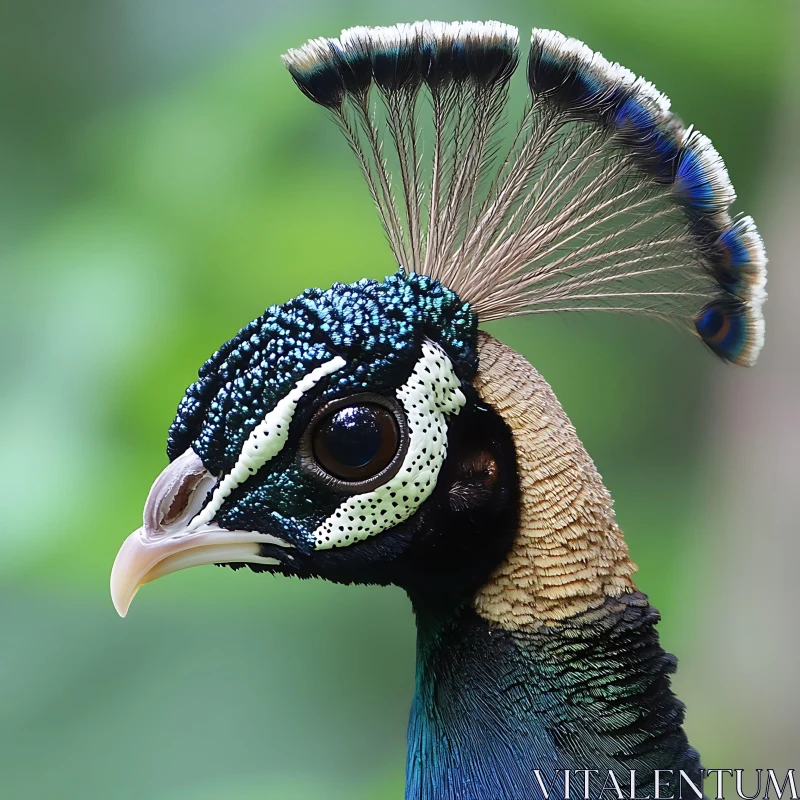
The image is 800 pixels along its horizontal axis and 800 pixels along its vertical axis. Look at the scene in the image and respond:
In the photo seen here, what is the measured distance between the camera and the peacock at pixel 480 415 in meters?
A: 0.73

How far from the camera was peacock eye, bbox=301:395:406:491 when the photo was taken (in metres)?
0.72

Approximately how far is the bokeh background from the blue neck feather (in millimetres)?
1280

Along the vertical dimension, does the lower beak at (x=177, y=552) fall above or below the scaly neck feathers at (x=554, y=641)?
above

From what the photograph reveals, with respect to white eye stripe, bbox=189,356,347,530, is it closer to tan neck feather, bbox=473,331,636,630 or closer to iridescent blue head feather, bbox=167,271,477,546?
iridescent blue head feather, bbox=167,271,477,546

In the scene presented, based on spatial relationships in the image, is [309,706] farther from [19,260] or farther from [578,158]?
[578,158]

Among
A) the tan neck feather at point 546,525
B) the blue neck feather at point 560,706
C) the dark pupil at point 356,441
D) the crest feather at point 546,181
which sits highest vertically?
the crest feather at point 546,181

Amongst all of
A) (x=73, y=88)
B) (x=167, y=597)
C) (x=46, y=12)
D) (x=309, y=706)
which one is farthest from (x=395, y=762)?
(x=46, y=12)

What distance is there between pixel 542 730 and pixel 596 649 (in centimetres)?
9

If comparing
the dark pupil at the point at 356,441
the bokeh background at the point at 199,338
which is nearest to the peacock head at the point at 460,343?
the dark pupil at the point at 356,441

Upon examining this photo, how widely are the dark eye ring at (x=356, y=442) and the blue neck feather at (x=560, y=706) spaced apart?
0.19 metres

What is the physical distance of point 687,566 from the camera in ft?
7.79

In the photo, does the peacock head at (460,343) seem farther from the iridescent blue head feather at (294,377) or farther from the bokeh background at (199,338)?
the bokeh background at (199,338)

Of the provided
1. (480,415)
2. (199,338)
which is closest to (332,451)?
(480,415)

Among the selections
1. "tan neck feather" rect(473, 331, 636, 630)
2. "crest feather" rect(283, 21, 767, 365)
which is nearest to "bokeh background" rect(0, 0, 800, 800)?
"crest feather" rect(283, 21, 767, 365)
